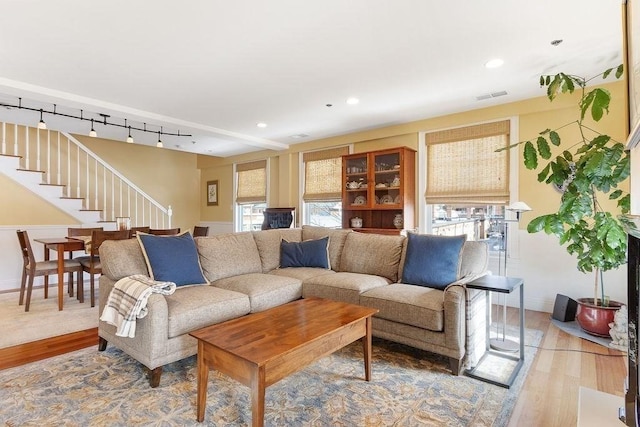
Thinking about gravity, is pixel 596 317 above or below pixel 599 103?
below

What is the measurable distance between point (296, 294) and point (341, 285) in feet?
1.59

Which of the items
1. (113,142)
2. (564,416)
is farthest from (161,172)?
(564,416)

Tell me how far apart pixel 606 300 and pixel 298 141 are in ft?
15.8

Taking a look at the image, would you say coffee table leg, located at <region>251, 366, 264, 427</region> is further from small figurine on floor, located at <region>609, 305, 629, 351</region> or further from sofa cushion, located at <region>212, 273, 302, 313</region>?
small figurine on floor, located at <region>609, 305, 629, 351</region>

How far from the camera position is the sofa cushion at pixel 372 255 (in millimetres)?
3314

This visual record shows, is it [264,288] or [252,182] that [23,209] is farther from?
[264,288]

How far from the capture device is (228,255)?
335cm

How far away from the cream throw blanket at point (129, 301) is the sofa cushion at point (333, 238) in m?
1.81

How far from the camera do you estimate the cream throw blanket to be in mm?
2143

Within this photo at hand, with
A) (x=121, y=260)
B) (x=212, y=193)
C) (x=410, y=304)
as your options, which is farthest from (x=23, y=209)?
(x=410, y=304)

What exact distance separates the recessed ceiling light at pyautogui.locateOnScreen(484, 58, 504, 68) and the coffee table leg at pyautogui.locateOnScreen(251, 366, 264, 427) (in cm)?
305

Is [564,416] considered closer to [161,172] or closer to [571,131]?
[571,131]

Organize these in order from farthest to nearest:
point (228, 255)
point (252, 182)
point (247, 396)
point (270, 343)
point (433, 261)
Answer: point (252, 182)
point (228, 255)
point (433, 261)
point (247, 396)
point (270, 343)

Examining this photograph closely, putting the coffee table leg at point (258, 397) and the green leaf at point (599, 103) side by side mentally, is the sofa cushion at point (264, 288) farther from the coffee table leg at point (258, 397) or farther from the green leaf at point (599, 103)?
the green leaf at point (599, 103)
